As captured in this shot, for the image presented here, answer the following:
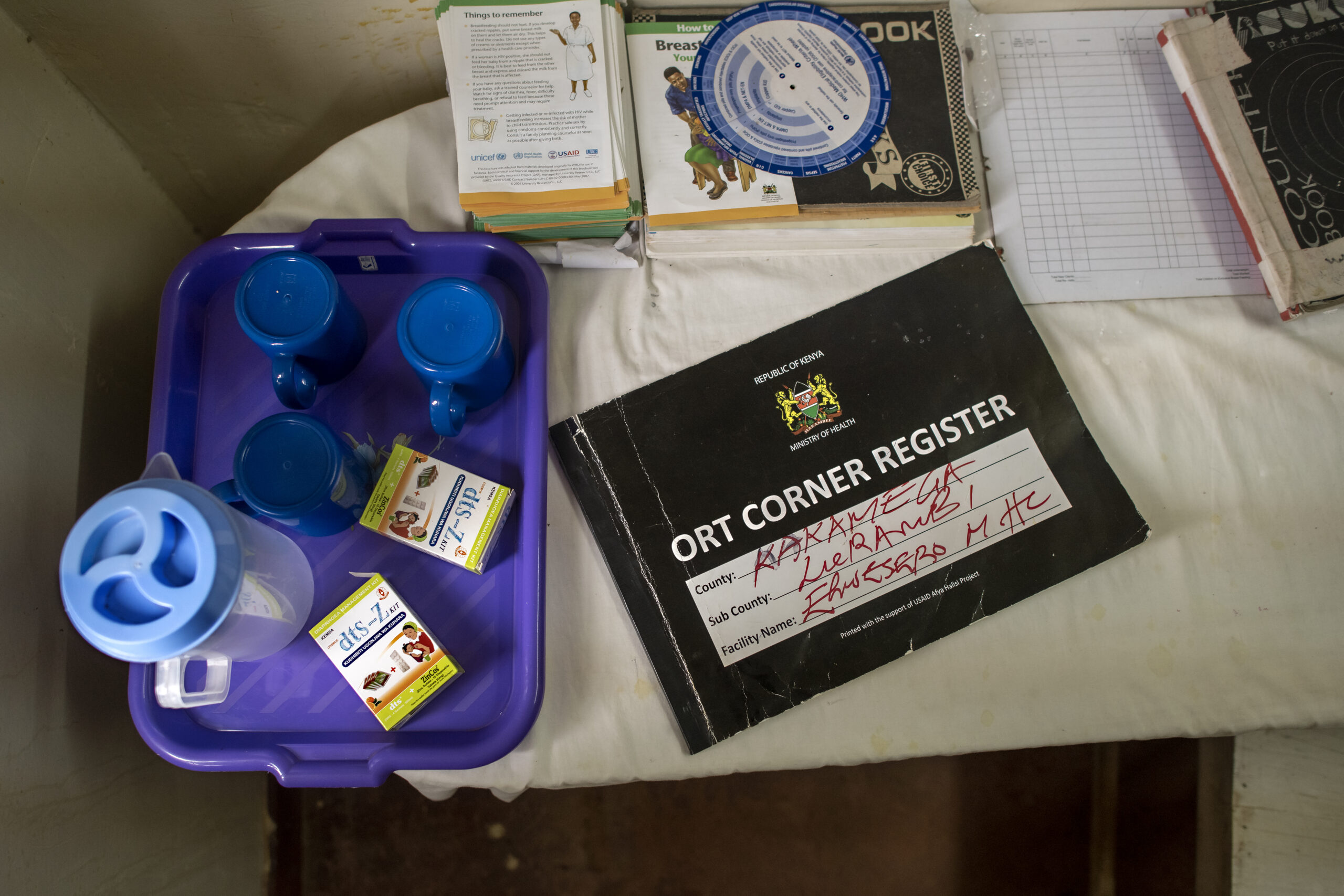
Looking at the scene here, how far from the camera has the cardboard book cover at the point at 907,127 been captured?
68 cm

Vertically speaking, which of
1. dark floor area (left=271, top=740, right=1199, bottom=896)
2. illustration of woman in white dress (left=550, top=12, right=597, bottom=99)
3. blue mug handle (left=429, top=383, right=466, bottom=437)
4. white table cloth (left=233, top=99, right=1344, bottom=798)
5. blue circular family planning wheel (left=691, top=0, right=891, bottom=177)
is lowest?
dark floor area (left=271, top=740, right=1199, bottom=896)

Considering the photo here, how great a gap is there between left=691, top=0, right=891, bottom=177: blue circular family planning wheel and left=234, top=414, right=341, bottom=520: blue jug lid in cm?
45

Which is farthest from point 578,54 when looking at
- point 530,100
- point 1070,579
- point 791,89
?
point 1070,579

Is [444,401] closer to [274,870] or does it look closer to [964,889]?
[274,870]

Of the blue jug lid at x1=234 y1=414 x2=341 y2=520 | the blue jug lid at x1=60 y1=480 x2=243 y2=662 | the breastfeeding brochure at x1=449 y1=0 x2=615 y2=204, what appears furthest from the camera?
the breastfeeding brochure at x1=449 y1=0 x2=615 y2=204

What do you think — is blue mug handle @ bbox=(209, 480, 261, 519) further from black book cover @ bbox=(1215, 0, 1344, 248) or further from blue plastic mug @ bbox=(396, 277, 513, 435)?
black book cover @ bbox=(1215, 0, 1344, 248)

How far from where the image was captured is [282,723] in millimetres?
583

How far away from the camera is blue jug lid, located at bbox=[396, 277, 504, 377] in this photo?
0.56 meters

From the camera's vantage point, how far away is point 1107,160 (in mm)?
735

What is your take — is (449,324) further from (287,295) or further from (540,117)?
(540,117)

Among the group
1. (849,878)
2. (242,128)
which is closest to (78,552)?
(242,128)

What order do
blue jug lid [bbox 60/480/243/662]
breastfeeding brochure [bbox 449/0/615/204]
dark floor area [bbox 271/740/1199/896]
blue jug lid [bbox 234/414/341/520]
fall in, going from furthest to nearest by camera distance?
dark floor area [bbox 271/740/1199/896]
breastfeeding brochure [bbox 449/0/615/204]
blue jug lid [bbox 234/414/341/520]
blue jug lid [bbox 60/480/243/662]

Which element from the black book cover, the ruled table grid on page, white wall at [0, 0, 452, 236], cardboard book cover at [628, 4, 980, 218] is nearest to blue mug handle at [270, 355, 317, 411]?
white wall at [0, 0, 452, 236]

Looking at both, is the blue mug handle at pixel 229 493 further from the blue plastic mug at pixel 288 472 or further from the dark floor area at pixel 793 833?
the dark floor area at pixel 793 833
